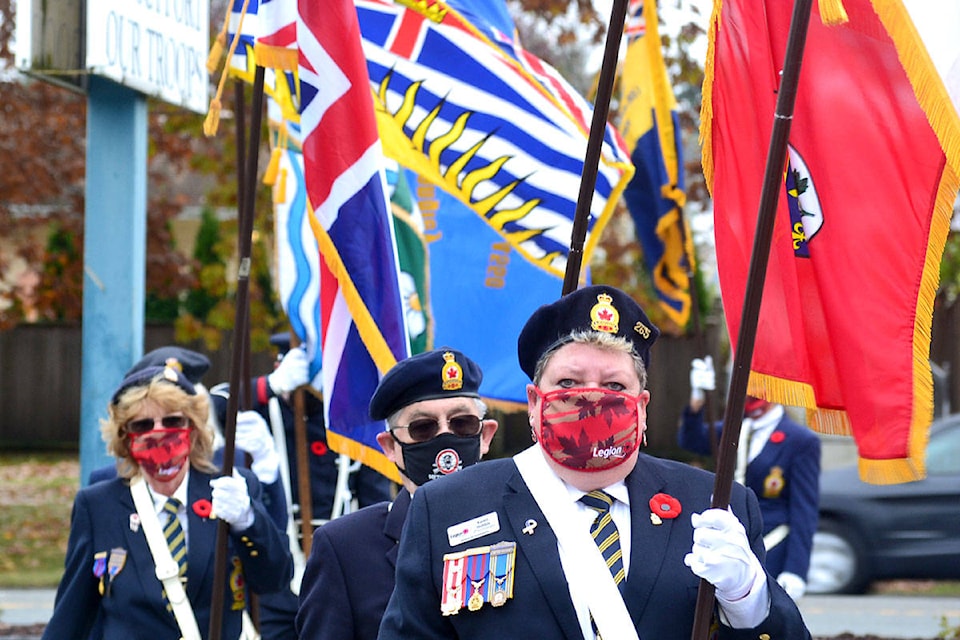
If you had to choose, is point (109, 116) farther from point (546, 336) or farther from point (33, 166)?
point (33, 166)

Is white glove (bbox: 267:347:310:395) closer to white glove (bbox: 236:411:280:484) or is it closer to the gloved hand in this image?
white glove (bbox: 236:411:280:484)

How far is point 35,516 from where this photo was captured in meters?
17.9

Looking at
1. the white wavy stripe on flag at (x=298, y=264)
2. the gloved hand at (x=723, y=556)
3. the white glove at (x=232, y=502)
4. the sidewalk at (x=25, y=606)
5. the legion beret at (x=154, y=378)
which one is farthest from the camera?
the sidewalk at (x=25, y=606)

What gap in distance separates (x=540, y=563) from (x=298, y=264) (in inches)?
184

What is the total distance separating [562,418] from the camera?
3010 mm

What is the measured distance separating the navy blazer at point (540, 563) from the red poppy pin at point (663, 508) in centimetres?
1

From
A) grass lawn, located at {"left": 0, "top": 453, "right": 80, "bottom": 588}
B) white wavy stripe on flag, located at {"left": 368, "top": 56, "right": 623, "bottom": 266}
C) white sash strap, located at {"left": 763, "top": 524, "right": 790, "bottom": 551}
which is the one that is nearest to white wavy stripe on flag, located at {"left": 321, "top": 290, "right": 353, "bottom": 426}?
white wavy stripe on flag, located at {"left": 368, "top": 56, "right": 623, "bottom": 266}

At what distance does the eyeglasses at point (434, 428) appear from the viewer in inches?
165

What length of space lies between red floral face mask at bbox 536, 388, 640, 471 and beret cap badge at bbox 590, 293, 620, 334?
18 centimetres

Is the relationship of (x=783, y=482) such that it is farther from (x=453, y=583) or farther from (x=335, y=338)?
(x=453, y=583)

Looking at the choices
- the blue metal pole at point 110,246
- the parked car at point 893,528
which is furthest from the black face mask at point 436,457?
the parked car at point 893,528

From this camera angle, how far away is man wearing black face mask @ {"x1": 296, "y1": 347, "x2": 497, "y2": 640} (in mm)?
4090

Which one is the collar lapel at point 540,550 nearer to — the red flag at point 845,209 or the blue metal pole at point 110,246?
the red flag at point 845,209

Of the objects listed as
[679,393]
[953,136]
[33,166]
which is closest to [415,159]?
[953,136]
